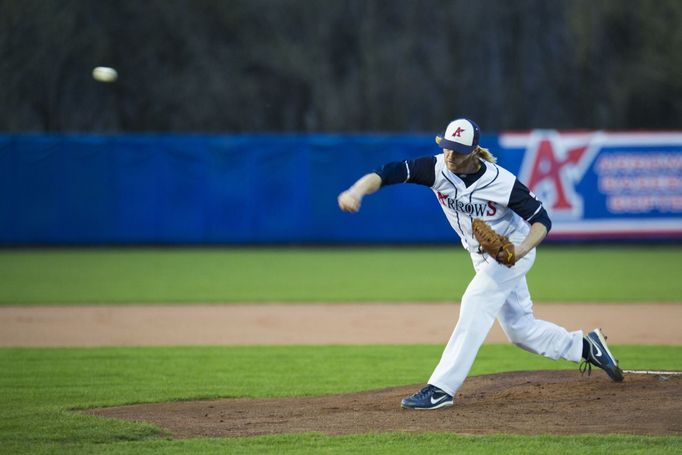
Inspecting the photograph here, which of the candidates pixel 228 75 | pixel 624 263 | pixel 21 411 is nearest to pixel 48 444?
pixel 21 411

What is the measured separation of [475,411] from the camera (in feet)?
20.9

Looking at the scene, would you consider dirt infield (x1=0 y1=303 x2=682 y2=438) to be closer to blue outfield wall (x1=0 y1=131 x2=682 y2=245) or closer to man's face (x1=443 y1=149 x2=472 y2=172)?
man's face (x1=443 y1=149 x2=472 y2=172)

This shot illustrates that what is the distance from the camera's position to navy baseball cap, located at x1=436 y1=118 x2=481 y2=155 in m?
6.34

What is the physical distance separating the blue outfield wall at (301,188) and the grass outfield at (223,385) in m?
10.9

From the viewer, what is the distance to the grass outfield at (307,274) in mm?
13523

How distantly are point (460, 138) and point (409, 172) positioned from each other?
15.6 inches

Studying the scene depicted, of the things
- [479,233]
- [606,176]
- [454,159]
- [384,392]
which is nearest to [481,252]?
[479,233]

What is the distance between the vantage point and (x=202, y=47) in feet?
105

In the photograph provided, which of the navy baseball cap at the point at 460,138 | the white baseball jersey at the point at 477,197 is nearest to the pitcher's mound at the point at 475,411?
the white baseball jersey at the point at 477,197

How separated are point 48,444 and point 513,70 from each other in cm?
2883

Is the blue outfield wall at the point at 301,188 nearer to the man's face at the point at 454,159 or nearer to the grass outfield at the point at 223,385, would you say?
the grass outfield at the point at 223,385

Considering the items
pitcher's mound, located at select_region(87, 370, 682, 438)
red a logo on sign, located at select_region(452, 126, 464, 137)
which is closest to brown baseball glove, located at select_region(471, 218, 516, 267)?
red a logo on sign, located at select_region(452, 126, 464, 137)

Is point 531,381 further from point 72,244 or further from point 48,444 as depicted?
point 72,244

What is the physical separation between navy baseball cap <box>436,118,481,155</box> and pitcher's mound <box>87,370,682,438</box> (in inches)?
66.5
